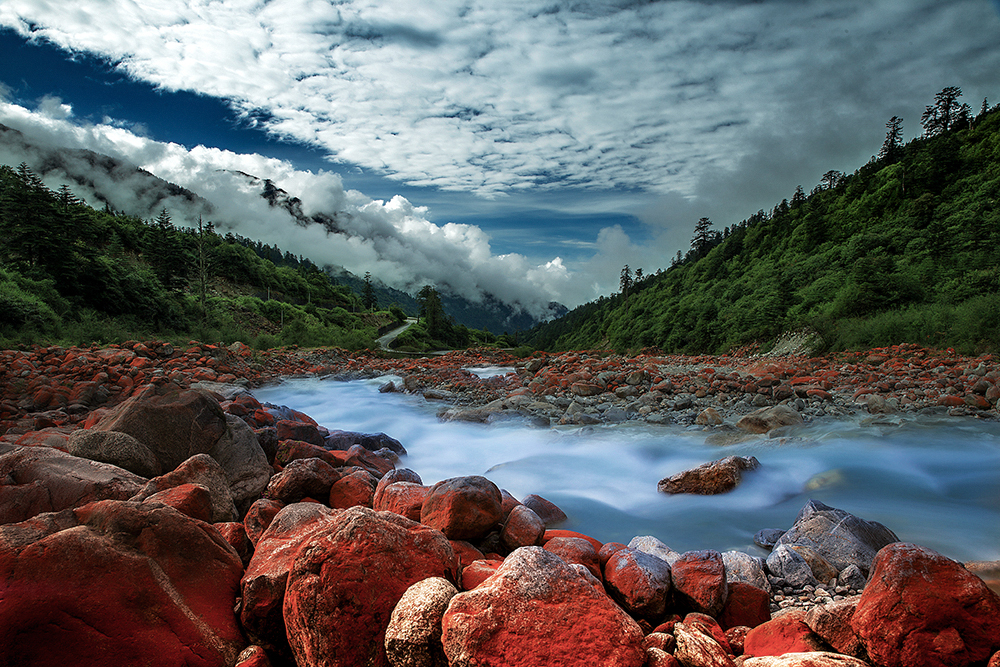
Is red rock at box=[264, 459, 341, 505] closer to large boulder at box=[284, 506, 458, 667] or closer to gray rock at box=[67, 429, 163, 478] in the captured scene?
gray rock at box=[67, 429, 163, 478]

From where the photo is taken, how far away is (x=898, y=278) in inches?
874

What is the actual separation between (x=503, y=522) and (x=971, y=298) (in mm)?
24874

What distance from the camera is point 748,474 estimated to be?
281 inches

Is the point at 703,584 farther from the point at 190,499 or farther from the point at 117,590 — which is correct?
the point at 190,499

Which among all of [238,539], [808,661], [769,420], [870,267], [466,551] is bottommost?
[466,551]

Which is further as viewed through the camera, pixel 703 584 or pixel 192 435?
pixel 192 435

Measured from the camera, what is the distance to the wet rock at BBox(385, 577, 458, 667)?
2.13 meters

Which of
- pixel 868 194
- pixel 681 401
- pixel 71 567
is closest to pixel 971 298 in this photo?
pixel 681 401

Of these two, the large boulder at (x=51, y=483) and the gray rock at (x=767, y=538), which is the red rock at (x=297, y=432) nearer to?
the large boulder at (x=51, y=483)

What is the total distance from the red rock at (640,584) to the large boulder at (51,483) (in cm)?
428

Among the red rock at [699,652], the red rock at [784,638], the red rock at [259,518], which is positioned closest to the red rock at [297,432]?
the red rock at [259,518]

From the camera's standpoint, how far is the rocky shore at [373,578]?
7.07 feet

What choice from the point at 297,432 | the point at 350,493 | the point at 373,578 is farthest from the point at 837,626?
the point at 297,432

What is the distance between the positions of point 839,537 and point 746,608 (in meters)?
1.84
